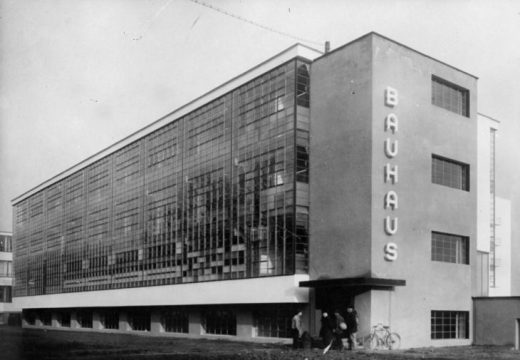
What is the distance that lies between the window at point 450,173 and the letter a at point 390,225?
Answer: 3.94 meters

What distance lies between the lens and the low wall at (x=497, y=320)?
2698cm

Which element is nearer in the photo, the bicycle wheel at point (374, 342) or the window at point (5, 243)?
the bicycle wheel at point (374, 342)

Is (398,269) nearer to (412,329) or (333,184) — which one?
(412,329)

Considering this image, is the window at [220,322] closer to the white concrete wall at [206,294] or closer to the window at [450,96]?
the white concrete wall at [206,294]

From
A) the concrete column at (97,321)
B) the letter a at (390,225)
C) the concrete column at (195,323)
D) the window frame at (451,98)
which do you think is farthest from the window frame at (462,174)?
the concrete column at (97,321)

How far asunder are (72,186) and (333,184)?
34.5 m

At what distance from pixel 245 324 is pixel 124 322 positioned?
17.1 m

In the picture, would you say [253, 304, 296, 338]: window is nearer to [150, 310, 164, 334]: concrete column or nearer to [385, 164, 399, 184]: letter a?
[385, 164, 399, 184]: letter a

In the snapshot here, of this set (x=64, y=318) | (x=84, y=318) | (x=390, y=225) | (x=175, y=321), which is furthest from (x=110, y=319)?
(x=390, y=225)

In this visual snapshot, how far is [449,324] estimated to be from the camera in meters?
28.3

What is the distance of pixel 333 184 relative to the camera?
90.4 ft

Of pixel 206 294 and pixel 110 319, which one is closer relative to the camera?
pixel 206 294

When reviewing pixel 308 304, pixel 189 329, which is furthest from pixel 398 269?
pixel 189 329

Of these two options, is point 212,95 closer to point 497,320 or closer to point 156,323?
point 156,323
